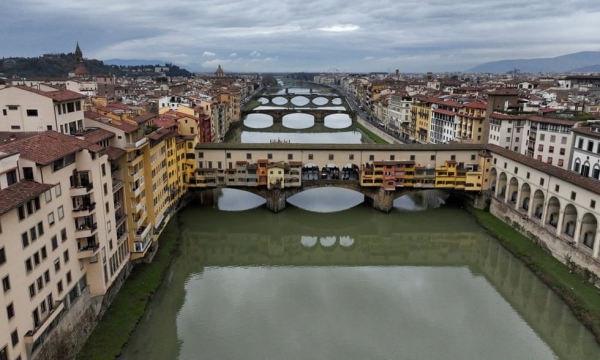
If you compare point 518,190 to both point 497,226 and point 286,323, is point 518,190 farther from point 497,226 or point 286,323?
point 286,323

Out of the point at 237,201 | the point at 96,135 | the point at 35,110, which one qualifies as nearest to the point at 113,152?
the point at 96,135

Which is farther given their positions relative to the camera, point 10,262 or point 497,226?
point 497,226

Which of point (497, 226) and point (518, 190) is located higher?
point (518, 190)

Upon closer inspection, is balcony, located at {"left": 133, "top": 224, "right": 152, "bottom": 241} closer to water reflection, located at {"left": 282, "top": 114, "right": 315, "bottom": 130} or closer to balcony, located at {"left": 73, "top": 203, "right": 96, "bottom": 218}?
balcony, located at {"left": 73, "top": 203, "right": 96, "bottom": 218}

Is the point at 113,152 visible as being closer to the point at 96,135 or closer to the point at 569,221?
the point at 96,135

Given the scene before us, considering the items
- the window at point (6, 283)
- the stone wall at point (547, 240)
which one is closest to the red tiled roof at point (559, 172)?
the stone wall at point (547, 240)

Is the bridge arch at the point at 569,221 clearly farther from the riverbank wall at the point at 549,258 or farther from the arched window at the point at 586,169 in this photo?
the arched window at the point at 586,169

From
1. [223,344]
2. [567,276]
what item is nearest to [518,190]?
[567,276]
